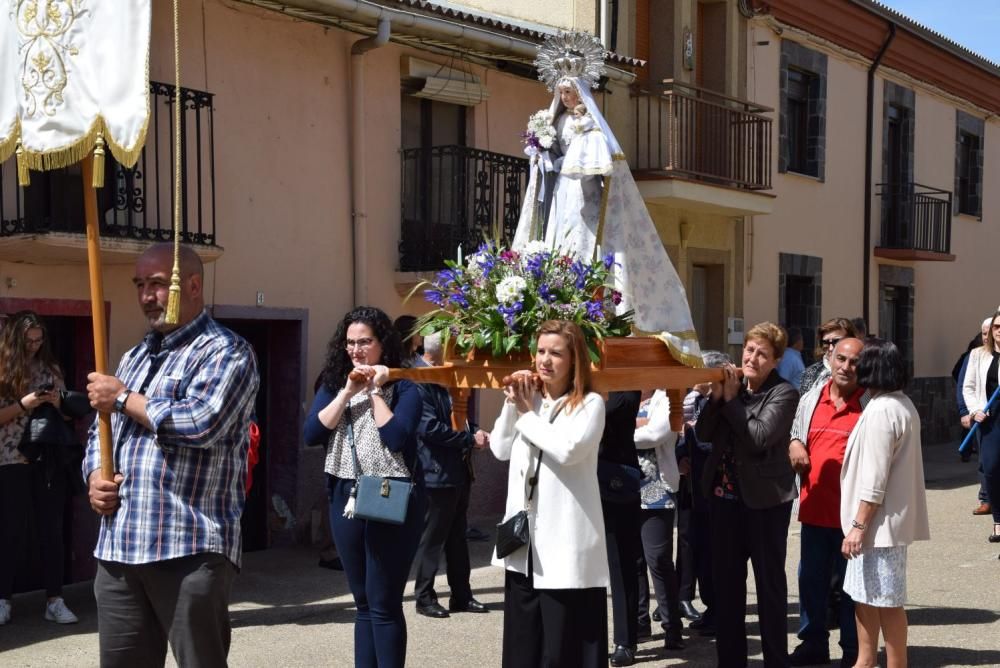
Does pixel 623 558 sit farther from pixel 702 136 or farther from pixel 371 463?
pixel 702 136

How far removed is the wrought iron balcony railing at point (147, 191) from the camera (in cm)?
930

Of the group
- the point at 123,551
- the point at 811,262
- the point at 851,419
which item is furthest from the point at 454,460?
the point at 811,262

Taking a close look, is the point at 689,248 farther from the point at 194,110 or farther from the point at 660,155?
the point at 194,110

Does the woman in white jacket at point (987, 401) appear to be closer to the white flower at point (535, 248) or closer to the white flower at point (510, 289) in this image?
the white flower at point (535, 248)

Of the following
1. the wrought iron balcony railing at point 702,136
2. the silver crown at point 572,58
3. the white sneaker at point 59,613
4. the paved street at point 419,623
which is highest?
the wrought iron balcony railing at point 702,136

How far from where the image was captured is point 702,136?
1644 cm

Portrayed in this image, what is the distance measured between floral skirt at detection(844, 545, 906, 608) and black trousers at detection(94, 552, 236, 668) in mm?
3213

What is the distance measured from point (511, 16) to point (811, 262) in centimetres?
611

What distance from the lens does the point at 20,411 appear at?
8.09 meters

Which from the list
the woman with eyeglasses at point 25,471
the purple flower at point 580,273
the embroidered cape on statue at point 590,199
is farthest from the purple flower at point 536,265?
the woman with eyeglasses at point 25,471

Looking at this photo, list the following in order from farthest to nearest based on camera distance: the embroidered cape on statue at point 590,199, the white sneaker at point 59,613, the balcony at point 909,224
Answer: the balcony at point 909,224 < the white sneaker at point 59,613 < the embroidered cape on statue at point 590,199

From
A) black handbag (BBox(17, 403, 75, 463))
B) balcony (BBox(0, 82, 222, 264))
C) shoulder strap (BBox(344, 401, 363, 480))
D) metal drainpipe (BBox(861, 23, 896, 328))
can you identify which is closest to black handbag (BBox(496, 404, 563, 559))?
shoulder strap (BBox(344, 401, 363, 480))

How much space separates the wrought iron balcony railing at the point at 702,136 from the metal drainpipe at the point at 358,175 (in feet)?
13.7

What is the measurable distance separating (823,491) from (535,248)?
2219mm
